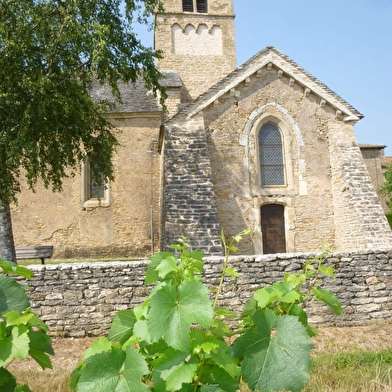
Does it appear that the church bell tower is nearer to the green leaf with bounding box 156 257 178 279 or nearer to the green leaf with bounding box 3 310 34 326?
the green leaf with bounding box 156 257 178 279

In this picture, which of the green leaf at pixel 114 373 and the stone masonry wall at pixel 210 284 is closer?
the green leaf at pixel 114 373

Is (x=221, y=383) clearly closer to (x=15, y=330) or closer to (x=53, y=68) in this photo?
(x=15, y=330)

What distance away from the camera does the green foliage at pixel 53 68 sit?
927 centimetres

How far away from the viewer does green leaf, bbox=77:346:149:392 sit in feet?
4.39

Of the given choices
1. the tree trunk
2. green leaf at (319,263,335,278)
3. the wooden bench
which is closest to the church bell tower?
the wooden bench

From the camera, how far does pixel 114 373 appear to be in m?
1.40

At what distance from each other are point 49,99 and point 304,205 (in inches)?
309

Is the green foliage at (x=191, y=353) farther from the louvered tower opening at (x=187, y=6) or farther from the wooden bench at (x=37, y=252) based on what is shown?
the louvered tower opening at (x=187, y=6)

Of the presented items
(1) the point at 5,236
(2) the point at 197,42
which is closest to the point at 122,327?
(1) the point at 5,236

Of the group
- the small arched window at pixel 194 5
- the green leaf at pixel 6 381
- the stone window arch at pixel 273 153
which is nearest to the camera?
the green leaf at pixel 6 381

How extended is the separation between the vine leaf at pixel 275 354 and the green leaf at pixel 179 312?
1.01 ft

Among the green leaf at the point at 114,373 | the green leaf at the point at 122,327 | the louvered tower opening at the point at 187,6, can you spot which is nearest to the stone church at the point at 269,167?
the green leaf at the point at 122,327

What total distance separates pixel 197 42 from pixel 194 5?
231 cm

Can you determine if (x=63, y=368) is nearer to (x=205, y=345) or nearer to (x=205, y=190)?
(x=205, y=345)
